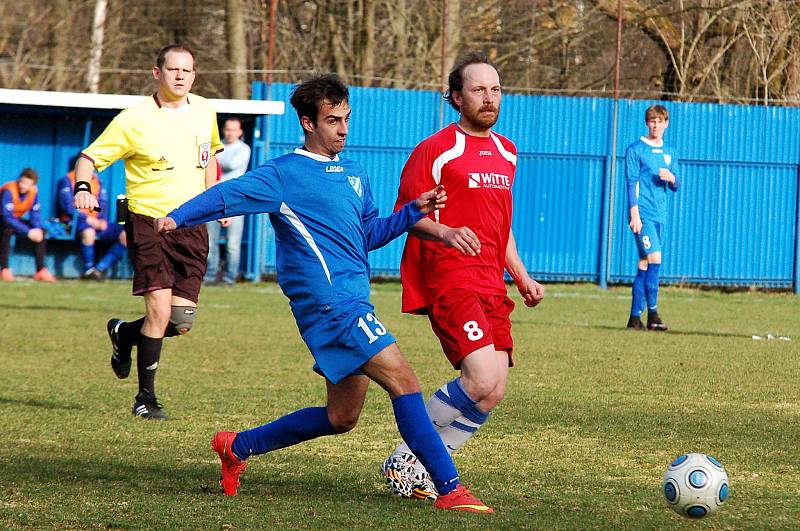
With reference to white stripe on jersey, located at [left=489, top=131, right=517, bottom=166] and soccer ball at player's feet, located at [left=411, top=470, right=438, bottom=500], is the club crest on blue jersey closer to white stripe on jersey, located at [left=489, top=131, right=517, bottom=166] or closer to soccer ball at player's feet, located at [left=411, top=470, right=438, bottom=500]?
white stripe on jersey, located at [left=489, top=131, right=517, bottom=166]

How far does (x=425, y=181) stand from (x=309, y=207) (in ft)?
2.44

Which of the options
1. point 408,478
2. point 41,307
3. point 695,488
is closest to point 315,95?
point 408,478

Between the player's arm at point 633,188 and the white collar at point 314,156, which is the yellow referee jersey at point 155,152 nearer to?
the white collar at point 314,156

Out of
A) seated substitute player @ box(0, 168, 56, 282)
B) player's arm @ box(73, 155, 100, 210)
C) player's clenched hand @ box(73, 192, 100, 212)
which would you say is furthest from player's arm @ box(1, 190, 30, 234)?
player's clenched hand @ box(73, 192, 100, 212)

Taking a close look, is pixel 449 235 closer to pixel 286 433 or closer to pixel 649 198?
pixel 286 433

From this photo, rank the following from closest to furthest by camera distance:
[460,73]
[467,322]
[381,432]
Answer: [467,322] → [460,73] → [381,432]

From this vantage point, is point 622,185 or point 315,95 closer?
point 315,95

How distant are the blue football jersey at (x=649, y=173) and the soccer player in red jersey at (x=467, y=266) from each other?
7.55m

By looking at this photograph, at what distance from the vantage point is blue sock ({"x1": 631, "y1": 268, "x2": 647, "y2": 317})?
13.4 metres

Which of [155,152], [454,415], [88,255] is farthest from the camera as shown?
[88,255]

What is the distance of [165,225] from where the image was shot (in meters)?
5.12

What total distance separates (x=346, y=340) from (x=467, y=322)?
698mm

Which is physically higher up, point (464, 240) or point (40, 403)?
point (464, 240)

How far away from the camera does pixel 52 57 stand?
2438 centimetres
